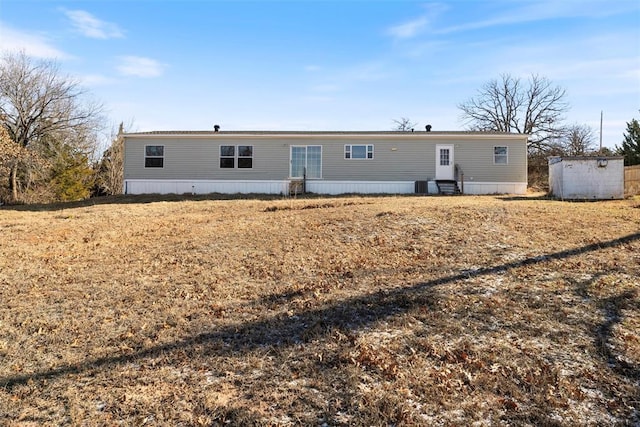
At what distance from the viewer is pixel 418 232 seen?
864 cm

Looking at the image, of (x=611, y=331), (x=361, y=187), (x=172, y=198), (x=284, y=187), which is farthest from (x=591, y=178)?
(x=172, y=198)

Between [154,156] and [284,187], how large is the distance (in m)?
6.12

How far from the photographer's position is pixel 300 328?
15.1 ft

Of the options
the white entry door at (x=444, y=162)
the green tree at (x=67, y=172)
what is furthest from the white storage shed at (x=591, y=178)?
the green tree at (x=67, y=172)

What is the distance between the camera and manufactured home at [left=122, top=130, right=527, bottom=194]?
59.9ft

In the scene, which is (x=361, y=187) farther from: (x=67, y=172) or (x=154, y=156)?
(x=67, y=172)

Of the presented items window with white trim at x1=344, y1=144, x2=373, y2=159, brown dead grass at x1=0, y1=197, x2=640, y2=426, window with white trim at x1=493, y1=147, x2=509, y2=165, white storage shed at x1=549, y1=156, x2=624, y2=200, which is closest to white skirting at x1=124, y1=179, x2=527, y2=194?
window with white trim at x1=493, y1=147, x2=509, y2=165

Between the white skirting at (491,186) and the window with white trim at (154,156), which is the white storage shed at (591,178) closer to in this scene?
the white skirting at (491,186)

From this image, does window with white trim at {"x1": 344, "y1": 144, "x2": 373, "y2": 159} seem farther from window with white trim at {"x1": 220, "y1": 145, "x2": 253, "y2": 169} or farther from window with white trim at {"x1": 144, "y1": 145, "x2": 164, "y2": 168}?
window with white trim at {"x1": 144, "y1": 145, "x2": 164, "y2": 168}

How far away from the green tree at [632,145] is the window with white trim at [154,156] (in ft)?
91.6

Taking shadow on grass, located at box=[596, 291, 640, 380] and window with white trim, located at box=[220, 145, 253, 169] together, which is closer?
shadow on grass, located at box=[596, 291, 640, 380]

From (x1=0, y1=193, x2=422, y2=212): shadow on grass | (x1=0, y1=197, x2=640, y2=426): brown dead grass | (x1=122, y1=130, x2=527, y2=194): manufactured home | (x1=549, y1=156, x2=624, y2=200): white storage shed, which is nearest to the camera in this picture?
(x1=0, y1=197, x2=640, y2=426): brown dead grass

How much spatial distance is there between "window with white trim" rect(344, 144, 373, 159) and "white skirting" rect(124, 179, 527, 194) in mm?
1153

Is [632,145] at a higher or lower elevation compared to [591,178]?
higher
